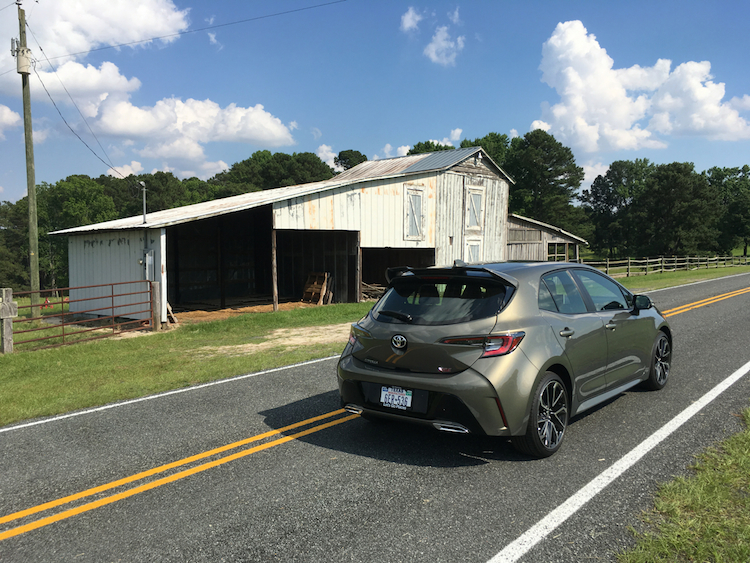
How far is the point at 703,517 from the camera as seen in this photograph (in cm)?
339

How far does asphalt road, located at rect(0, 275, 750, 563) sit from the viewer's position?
10.6 feet

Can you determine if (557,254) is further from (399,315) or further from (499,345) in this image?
(499,345)

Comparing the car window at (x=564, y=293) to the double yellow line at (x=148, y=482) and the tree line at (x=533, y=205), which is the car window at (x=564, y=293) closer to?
the double yellow line at (x=148, y=482)

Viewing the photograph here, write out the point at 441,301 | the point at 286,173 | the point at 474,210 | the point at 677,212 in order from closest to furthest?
1. the point at 441,301
2. the point at 474,210
3. the point at 677,212
4. the point at 286,173

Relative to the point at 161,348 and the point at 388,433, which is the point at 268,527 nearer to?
the point at 388,433

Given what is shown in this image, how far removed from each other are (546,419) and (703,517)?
134 cm

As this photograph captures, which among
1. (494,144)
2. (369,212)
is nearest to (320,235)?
(369,212)

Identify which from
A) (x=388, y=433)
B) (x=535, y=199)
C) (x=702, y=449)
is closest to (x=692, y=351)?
(x=702, y=449)

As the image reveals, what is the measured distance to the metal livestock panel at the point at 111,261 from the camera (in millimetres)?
14797

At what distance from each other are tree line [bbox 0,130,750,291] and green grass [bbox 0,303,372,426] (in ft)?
180

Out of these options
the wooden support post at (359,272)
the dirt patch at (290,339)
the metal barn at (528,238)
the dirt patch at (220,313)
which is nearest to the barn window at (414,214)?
the wooden support post at (359,272)

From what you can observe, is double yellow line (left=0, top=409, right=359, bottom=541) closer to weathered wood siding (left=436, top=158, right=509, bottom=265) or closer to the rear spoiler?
the rear spoiler

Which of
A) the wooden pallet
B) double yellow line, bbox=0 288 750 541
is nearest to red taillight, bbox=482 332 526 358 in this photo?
double yellow line, bbox=0 288 750 541

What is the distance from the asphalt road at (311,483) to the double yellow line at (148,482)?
16 mm
